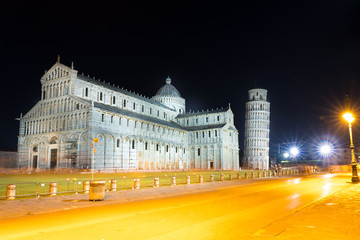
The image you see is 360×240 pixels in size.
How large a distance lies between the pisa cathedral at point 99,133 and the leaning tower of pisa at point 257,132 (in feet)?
92.1

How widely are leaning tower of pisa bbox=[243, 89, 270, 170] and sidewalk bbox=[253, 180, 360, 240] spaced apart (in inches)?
3918

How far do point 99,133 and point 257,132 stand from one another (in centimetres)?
7068

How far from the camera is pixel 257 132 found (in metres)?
109

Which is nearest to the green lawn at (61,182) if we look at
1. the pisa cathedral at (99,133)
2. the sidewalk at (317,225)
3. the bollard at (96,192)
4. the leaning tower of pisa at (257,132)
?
the bollard at (96,192)

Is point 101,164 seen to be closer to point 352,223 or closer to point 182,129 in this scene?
point 182,129

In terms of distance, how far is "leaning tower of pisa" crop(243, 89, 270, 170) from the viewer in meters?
108

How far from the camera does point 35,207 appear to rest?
13.2 m

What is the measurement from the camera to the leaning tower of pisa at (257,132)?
10762 cm

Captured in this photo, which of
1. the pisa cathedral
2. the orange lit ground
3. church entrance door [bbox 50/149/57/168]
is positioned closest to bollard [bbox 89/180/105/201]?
the orange lit ground

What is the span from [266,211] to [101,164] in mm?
45393

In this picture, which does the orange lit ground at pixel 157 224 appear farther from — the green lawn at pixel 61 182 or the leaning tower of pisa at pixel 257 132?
the leaning tower of pisa at pixel 257 132

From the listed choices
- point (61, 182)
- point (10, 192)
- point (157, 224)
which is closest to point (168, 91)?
point (61, 182)

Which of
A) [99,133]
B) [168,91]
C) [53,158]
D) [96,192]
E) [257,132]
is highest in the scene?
[168,91]

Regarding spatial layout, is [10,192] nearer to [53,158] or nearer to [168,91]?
[53,158]
